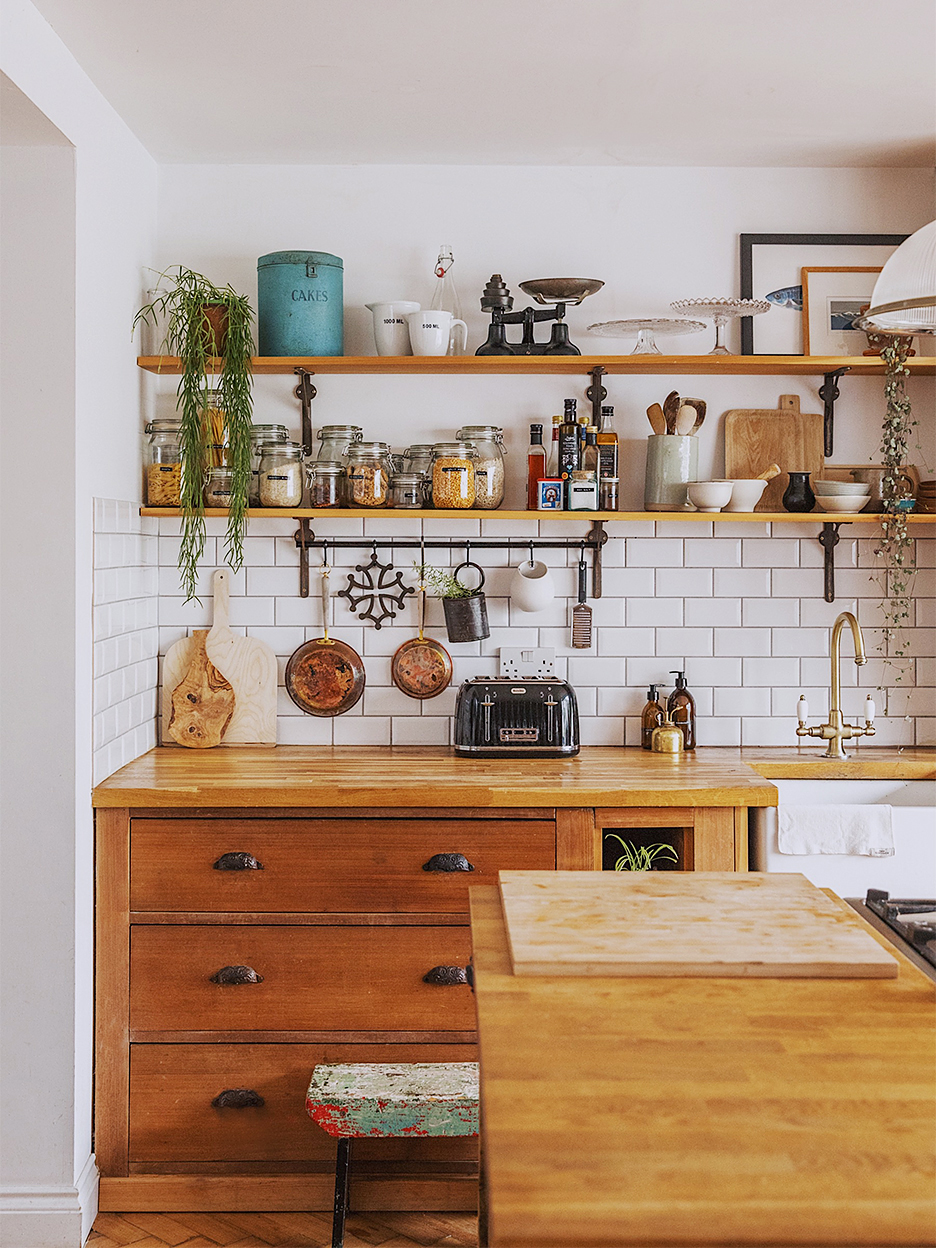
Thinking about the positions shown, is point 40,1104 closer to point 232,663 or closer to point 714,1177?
point 232,663

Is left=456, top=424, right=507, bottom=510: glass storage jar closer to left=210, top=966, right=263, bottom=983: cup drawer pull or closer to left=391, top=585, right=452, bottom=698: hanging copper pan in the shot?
left=391, top=585, right=452, bottom=698: hanging copper pan


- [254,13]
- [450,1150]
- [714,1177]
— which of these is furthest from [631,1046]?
[254,13]

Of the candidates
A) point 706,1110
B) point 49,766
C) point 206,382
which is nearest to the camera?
point 706,1110

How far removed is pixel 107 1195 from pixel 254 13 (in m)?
2.62

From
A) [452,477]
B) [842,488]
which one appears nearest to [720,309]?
[842,488]

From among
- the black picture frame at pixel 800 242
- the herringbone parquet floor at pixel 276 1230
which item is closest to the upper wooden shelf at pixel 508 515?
the black picture frame at pixel 800 242

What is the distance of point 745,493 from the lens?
3.11 meters

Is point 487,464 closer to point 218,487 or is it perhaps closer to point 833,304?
point 218,487

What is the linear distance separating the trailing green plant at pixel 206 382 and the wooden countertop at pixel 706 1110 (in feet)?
6.05

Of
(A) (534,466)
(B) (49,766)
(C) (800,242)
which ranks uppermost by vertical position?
(C) (800,242)

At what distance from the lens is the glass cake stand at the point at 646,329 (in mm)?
3021

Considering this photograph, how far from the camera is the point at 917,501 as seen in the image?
3211 millimetres

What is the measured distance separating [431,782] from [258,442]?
1109mm

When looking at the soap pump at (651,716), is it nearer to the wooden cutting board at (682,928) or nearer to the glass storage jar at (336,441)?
the glass storage jar at (336,441)
